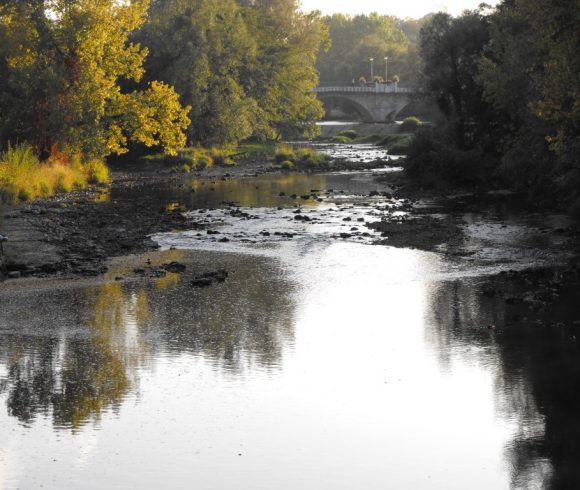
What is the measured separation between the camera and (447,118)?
58594 millimetres

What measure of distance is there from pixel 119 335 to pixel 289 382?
4885 mm

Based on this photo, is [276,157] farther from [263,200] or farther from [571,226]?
[571,226]

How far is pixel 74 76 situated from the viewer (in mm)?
54938

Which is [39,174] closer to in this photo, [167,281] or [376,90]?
[167,281]

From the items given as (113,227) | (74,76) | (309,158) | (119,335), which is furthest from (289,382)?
(309,158)

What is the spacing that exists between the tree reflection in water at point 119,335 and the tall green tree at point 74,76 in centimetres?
2958

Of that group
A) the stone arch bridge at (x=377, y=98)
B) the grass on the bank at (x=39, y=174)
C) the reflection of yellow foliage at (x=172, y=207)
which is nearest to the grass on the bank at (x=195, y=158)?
the grass on the bank at (x=39, y=174)

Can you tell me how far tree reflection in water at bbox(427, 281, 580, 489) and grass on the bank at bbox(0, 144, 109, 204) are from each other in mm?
25091

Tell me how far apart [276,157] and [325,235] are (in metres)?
39.8

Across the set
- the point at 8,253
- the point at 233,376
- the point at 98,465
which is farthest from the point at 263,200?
the point at 98,465

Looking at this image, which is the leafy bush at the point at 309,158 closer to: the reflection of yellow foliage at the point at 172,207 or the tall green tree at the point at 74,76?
the tall green tree at the point at 74,76

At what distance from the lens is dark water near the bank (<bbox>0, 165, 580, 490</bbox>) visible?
13430mm

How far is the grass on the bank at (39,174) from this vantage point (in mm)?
44594

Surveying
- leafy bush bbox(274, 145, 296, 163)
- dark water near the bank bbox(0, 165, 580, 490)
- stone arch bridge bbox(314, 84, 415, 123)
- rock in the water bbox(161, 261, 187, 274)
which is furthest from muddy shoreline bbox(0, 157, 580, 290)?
stone arch bridge bbox(314, 84, 415, 123)
